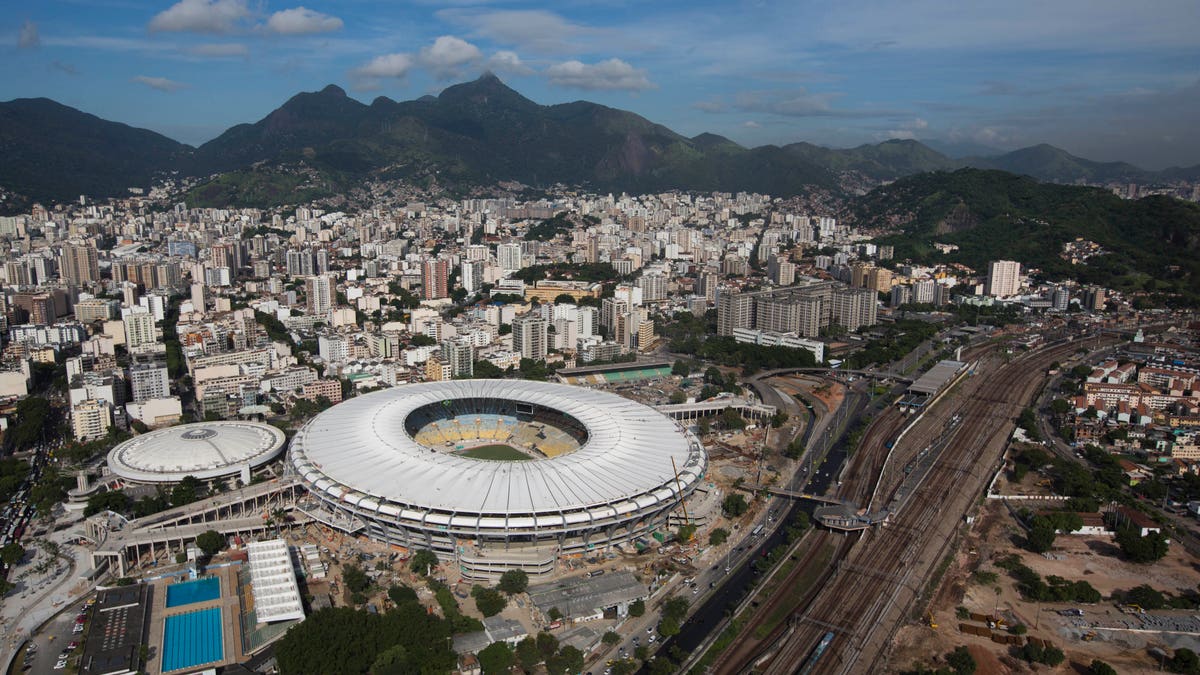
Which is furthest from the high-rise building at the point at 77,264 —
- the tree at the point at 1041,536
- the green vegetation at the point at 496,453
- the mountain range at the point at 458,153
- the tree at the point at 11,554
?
the tree at the point at 1041,536

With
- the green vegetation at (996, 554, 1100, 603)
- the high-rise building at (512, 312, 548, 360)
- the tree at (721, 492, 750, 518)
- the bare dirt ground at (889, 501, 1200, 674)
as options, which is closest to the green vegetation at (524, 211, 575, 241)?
the high-rise building at (512, 312, 548, 360)

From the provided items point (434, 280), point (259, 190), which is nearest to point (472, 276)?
point (434, 280)

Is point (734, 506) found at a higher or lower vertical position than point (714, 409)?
lower

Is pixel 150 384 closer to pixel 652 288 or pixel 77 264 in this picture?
pixel 77 264

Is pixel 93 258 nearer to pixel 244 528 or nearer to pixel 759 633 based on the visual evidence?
pixel 244 528

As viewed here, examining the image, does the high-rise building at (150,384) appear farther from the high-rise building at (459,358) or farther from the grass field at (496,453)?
the grass field at (496,453)

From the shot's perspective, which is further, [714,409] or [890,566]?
[714,409]

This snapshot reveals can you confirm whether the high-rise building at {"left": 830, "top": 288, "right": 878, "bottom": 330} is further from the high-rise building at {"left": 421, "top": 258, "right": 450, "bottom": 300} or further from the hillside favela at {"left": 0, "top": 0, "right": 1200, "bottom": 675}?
the high-rise building at {"left": 421, "top": 258, "right": 450, "bottom": 300}
